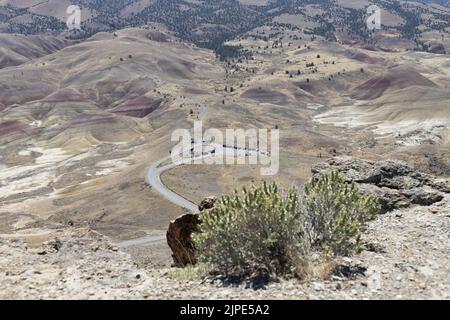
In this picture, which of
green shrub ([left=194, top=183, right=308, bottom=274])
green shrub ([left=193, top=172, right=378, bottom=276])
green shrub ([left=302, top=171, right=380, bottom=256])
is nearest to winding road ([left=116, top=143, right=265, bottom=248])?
green shrub ([left=302, top=171, right=380, bottom=256])

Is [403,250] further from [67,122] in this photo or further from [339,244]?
[67,122]

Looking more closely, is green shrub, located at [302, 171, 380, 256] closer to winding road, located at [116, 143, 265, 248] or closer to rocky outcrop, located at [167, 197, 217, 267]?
rocky outcrop, located at [167, 197, 217, 267]

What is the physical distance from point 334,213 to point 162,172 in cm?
6693

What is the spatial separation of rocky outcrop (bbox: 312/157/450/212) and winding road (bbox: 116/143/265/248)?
32.0 metres

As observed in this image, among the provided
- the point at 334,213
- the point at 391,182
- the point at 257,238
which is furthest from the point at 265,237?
the point at 391,182

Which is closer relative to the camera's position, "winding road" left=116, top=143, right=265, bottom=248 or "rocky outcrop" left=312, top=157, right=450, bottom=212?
"rocky outcrop" left=312, top=157, right=450, bottom=212

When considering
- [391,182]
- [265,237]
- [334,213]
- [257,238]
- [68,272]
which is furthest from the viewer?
[391,182]

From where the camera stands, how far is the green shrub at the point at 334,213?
12.3 metres

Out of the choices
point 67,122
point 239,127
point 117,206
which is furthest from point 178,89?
point 117,206

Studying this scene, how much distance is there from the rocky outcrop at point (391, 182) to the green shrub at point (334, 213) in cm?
519

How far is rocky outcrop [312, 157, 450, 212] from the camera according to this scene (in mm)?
18953

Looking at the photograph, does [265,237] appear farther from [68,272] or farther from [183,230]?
[183,230]

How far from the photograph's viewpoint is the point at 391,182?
20.7 m

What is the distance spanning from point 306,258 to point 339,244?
3.79 feet
